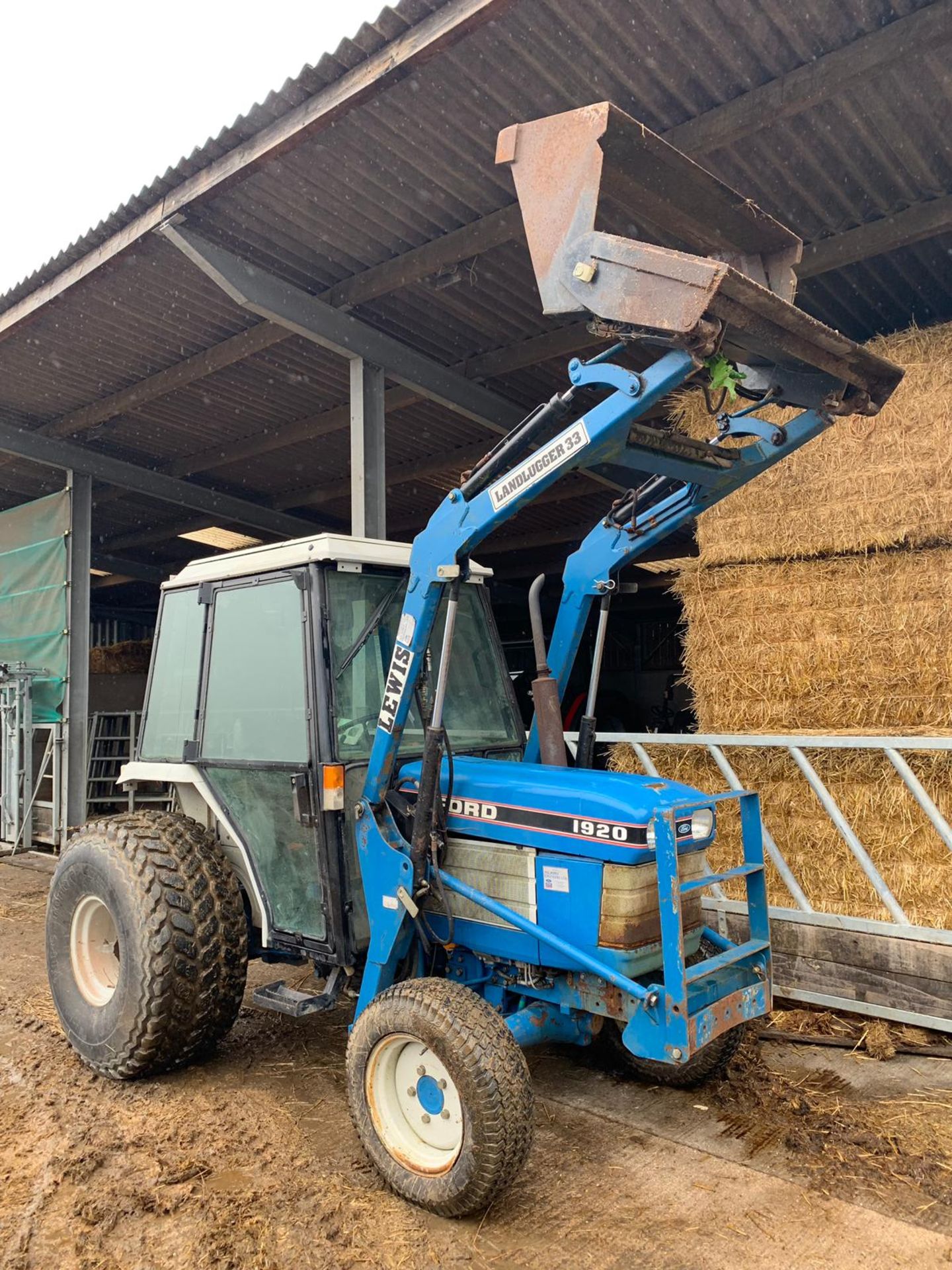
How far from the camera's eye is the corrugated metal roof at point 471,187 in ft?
13.2

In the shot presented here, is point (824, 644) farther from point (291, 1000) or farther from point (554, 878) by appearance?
point (291, 1000)

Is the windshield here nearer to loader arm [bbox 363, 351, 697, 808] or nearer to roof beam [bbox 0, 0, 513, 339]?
loader arm [bbox 363, 351, 697, 808]

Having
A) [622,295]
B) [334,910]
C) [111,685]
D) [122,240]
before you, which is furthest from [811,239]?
[111,685]

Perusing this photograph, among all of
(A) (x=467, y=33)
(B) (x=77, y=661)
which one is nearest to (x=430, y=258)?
(A) (x=467, y=33)

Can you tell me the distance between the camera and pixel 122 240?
5.50 metres

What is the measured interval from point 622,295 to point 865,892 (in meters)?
3.12

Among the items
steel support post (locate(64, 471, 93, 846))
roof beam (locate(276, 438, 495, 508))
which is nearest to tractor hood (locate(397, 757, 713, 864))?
roof beam (locate(276, 438, 495, 508))

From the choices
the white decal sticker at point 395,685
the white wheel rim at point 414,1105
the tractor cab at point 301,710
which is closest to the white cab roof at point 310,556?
the tractor cab at point 301,710

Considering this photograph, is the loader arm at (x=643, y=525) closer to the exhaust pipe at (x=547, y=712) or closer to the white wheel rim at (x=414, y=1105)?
the exhaust pipe at (x=547, y=712)

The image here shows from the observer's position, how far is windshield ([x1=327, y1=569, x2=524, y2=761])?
11.2ft

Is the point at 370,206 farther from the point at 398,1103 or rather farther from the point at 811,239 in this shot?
the point at 398,1103

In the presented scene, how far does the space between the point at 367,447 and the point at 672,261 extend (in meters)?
4.22

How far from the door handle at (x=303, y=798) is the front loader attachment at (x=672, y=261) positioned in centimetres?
178

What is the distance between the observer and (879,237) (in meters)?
5.11
